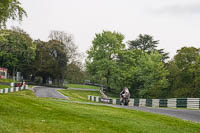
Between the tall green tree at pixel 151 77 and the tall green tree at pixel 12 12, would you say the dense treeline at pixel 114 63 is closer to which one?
the tall green tree at pixel 151 77

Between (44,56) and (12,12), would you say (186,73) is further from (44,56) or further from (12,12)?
(12,12)

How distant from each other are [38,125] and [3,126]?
1.05 m

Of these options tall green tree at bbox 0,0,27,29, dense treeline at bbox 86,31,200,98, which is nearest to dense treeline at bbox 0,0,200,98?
dense treeline at bbox 86,31,200,98

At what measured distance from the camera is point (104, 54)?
2494 inches

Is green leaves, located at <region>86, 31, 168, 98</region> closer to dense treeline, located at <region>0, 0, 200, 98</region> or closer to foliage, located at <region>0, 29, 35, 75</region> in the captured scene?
dense treeline, located at <region>0, 0, 200, 98</region>

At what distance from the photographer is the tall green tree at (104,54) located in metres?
62.1

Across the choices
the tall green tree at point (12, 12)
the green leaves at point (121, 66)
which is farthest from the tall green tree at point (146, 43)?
the tall green tree at point (12, 12)

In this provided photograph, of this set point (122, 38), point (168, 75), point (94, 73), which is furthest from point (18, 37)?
point (168, 75)

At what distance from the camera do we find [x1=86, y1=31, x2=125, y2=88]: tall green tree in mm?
62125

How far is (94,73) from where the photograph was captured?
6512cm

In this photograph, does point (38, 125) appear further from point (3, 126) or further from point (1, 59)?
point (1, 59)

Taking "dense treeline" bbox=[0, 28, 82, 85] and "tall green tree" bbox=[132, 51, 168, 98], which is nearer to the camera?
"tall green tree" bbox=[132, 51, 168, 98]

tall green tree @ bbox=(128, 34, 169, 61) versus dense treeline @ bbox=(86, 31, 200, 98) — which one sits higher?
tall green tree @ bbox=(128, 34, 169, 61)

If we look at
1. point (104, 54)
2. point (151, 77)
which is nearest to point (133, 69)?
point (151, 77)
